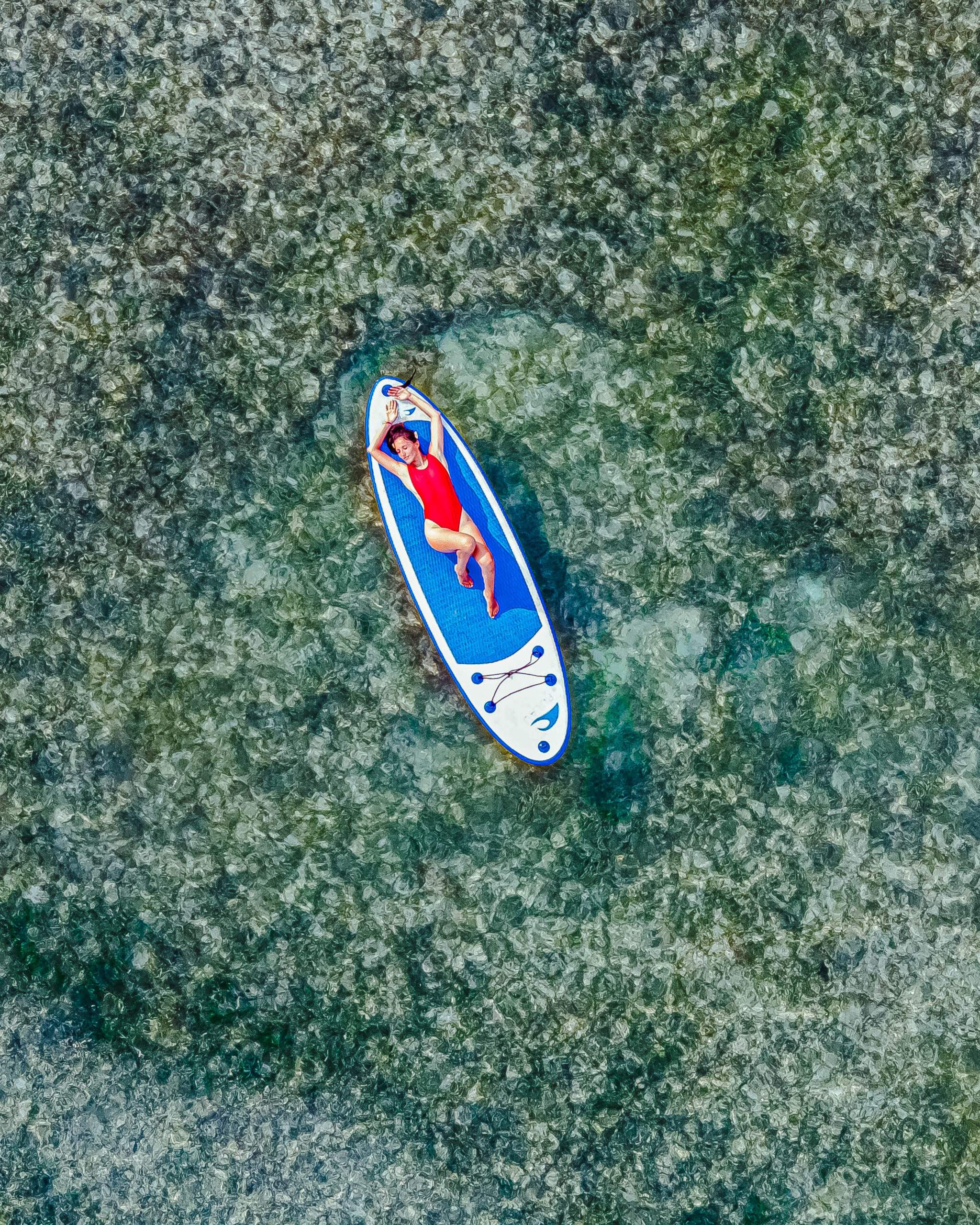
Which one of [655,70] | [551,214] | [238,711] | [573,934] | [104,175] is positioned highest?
[104,175]

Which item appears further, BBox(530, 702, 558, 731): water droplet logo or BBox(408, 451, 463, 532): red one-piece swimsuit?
BBox(530, 702, 558, 731): water droplet logo

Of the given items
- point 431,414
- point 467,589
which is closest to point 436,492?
point 431,414

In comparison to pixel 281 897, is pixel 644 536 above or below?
above

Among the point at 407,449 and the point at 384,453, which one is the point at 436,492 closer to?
the point at 407,449

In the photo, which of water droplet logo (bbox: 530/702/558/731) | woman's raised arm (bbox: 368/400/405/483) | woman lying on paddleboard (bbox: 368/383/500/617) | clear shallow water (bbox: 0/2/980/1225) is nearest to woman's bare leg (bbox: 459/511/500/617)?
woman lying on paddleboard (bbox: 368/383/500/617)

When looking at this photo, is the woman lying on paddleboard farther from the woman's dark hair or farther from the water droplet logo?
the water droplet logo

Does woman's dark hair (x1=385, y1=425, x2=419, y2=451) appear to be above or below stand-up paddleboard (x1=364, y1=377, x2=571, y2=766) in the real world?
above

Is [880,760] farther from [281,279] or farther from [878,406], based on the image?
[281,279]

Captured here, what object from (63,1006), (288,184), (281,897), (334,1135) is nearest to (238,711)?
(281,897)
